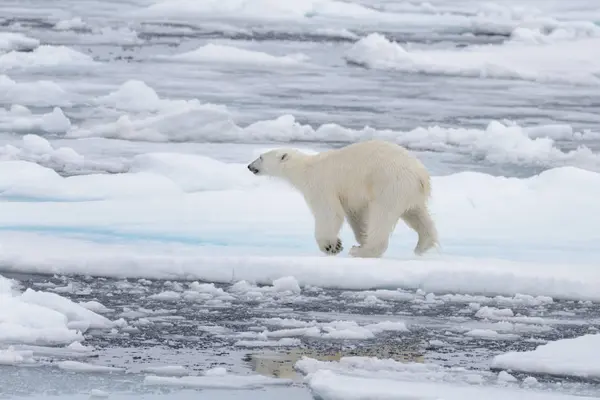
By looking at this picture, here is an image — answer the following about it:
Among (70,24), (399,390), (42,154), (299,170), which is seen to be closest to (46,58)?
(70,24)

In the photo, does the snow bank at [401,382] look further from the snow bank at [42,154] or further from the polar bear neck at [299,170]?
the snow bank at [42,154]

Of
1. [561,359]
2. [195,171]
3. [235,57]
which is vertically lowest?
[561,359]

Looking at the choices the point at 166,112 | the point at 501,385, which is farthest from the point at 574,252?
the point at 166,112

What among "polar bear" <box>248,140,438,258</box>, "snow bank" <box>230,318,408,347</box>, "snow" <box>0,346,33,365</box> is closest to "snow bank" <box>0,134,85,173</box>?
"polar bear" <box>248,140,438,258</box>

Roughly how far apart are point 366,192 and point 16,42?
452 inches

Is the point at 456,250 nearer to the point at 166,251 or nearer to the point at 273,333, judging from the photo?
the point at 166,251

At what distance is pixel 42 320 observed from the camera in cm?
417

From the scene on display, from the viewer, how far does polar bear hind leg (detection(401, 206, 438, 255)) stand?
6.04 metres

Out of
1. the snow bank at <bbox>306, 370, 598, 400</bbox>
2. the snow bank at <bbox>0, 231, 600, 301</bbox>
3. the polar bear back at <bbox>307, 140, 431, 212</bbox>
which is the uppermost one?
the polar bear back at <bbox>307, 140, 431, 212</bbox>

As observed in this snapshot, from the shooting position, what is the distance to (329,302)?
16.2 feet

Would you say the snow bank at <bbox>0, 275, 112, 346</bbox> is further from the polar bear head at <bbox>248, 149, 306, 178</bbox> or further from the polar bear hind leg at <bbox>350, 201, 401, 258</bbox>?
the polar bear head at <bbox>248, 149, 306, 178</bbox>

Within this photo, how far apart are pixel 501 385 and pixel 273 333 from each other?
975mm

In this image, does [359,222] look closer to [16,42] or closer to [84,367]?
[84,367]

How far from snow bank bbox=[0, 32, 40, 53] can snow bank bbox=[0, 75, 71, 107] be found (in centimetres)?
274
